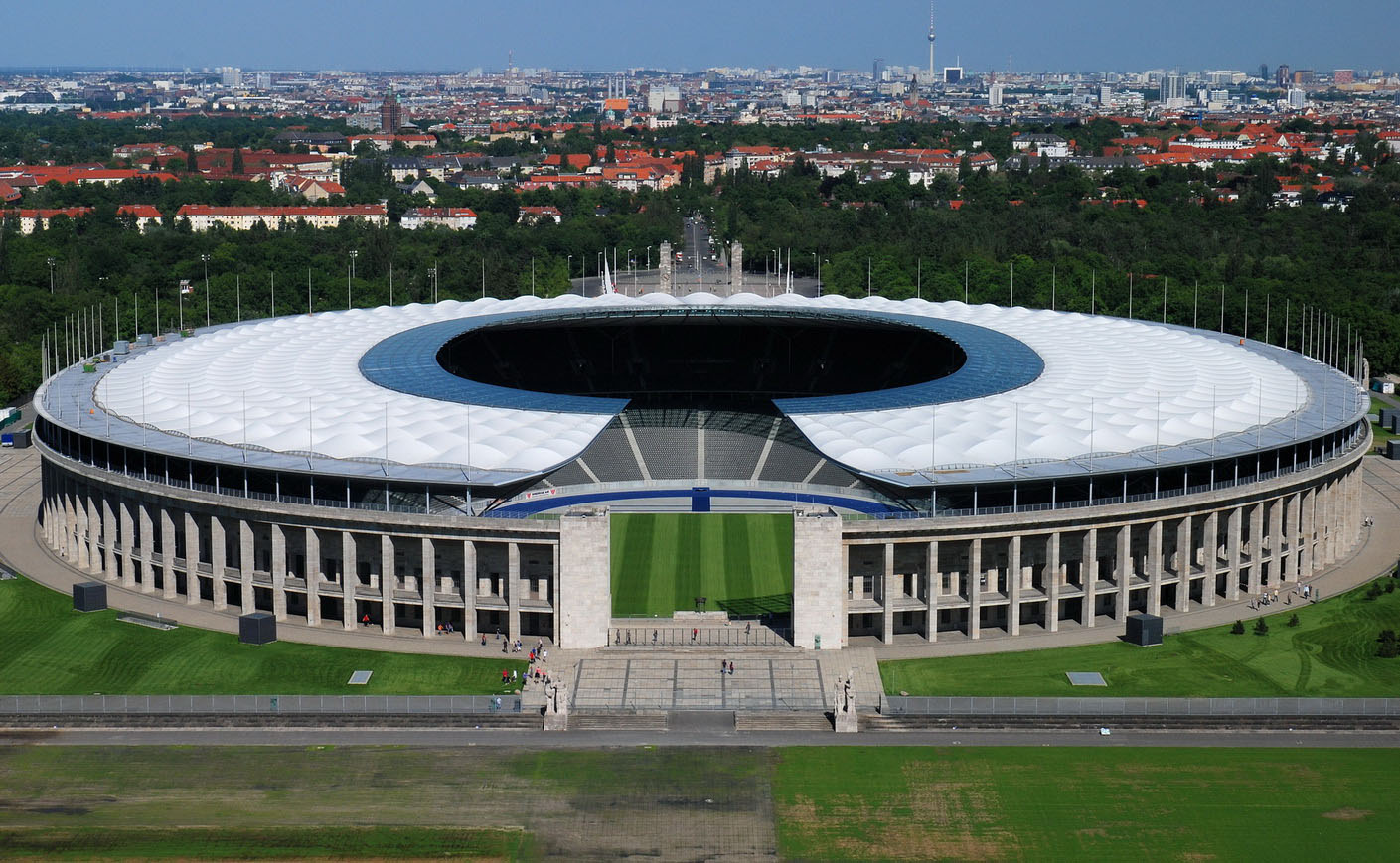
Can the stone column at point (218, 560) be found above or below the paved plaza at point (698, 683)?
above

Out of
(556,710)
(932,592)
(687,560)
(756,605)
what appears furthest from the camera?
(687,560)

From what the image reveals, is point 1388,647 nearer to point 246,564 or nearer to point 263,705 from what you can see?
point 263,705

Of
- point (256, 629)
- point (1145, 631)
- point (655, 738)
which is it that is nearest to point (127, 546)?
point (256, 629)

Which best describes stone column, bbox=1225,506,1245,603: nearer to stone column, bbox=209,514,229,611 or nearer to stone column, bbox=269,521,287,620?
stone column, bbox=269,521,287,620

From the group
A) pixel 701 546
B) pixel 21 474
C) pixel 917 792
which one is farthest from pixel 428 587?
pixel 21 474

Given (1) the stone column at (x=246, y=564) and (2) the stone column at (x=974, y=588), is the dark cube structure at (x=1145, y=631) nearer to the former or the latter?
(2) the stone column at (x=974, y=588)

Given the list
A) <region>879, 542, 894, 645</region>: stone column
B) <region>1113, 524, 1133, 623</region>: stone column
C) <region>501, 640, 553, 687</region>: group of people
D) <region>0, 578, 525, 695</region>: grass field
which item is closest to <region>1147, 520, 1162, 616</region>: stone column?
<region>1113, 524, 1133, 623</region>: stone column

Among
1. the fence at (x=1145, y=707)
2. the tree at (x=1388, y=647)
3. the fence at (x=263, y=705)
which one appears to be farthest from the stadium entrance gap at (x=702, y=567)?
the tree at (x=1388, y=647)
